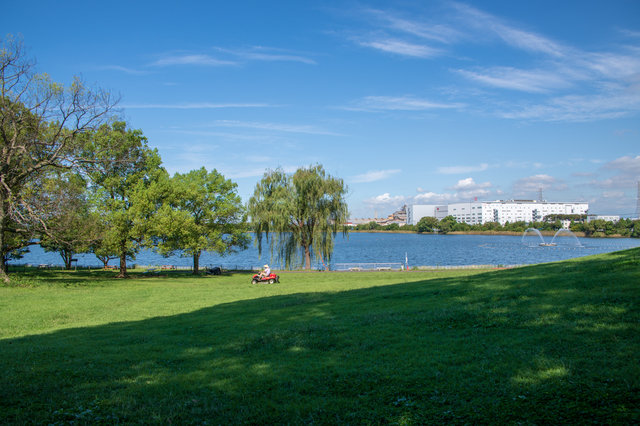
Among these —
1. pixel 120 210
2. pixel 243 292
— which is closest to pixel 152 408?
pixel 243 292

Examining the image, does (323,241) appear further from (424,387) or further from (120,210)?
(424,387)

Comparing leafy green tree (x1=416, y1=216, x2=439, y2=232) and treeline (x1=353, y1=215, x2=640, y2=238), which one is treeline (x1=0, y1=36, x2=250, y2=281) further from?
leafy green tree (x1=416, y1=216, x2=439, y2=232)

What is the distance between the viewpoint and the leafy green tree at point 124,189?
3094cm

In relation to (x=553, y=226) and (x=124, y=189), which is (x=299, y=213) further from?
(x=553, y=226)

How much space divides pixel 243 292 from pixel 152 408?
1687 centimetres

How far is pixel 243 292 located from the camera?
2247cm

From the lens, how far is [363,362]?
7594mm

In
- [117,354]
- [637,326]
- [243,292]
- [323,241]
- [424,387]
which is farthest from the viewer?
[323,241]

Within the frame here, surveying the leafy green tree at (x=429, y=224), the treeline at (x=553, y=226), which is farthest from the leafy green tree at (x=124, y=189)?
the leafy green tree at (x=429, y=224)

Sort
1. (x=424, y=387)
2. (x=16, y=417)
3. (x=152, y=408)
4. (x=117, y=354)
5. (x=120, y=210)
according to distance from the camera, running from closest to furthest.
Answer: (x=16, y=417) < (x=152, y=408) < (x=424, y=387) < (x=117, y=354) < (x=120, y=210)

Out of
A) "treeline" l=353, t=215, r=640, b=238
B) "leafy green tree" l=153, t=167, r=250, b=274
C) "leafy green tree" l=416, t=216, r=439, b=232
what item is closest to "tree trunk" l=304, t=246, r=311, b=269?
"leafy green tree" l=153, t=167, r=250, b=274

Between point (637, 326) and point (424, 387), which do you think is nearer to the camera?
point (424, 387)

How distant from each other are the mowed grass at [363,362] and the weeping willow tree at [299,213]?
86.6 ft

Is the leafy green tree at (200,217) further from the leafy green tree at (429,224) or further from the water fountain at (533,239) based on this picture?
the leafy green tree at (429,224)
